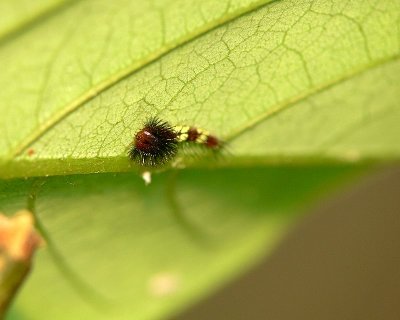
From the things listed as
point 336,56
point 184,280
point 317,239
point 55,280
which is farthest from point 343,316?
point 336,56

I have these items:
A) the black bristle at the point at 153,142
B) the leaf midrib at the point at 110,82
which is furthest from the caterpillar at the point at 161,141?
the leaf midrib at the point at 110,82

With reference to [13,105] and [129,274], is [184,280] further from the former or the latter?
[13,105]

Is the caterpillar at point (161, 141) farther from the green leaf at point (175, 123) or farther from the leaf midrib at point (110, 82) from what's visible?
the leaf midrib at point (110, 82)

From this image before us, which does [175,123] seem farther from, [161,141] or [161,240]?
[161,240]

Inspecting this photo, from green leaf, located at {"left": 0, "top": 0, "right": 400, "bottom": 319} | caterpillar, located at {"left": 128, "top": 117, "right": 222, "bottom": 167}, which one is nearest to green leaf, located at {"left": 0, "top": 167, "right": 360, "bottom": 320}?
green leaf, located at {"left": 0, "top": 0, "right": 400, "bottom": 319}

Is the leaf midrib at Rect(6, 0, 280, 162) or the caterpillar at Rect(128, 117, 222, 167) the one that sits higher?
the leaf midrib at Rect(6, 0, 280, 162)

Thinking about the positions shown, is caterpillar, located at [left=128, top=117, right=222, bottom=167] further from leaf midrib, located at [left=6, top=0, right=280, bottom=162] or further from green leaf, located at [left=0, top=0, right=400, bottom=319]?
leaf midrib, located at [left=6, top=0, right=280, bottom=162]

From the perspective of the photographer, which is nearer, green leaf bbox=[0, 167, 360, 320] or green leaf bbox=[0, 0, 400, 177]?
green leaf bbox=[0, 0, 400, 177]
